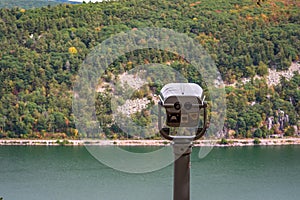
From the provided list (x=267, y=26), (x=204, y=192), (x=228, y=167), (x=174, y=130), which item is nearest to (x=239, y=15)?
(x=267, y=26)

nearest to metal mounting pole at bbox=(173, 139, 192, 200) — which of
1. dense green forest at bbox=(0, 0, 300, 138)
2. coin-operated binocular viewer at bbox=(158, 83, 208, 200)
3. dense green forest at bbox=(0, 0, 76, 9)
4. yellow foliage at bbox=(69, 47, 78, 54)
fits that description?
coin-operated binocular viewer at bbox=(158, 83, 208, 200)

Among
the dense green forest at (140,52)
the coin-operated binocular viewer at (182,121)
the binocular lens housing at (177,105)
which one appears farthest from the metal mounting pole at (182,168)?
the dense green forest at (140,52)

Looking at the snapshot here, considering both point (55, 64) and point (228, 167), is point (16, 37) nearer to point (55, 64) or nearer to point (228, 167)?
point (55, 64)

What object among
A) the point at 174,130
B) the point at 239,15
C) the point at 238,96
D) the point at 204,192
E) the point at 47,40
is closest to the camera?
the point at 174,130

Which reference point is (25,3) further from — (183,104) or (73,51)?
(183,104)

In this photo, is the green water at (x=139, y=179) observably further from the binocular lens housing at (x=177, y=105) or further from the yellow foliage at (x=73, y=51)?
the binocular lens housing at (x=177, y=105)

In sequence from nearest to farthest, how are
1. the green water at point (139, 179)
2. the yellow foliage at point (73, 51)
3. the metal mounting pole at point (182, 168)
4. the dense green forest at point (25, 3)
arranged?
1. the metal mounting pole at point (182, 168)
2. the green water at point (139, 179)
3. the yellow foliage at point (73, 51)
4. the dense green forest at point (25, 3)
